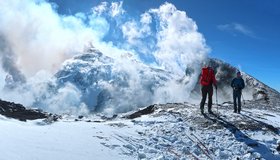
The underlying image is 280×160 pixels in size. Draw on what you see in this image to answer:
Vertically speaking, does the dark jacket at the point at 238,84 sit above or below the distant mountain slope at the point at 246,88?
below

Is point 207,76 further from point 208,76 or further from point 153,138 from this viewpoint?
point 153,138

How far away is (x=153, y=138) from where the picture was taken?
832 inches

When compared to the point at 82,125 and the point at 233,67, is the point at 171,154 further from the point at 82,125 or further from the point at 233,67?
the point at 233,67

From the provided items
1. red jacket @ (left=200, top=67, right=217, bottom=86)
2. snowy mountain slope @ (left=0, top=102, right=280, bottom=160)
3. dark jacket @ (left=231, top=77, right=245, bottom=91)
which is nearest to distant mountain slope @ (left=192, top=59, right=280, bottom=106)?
dark jacket @ (left=231, top=77, right=245, bottom=91)

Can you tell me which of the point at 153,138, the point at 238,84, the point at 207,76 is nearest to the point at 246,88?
the point at 238,84

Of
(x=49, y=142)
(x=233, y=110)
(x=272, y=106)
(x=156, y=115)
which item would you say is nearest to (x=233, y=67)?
(x=272, y=106)

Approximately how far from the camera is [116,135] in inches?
807

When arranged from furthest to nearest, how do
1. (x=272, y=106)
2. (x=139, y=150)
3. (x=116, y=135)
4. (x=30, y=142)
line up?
(x=272, y=106), (x=116, y=135), (x=139, y=150), (x=30, y=142)

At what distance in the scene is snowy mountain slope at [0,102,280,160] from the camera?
16.3 meters

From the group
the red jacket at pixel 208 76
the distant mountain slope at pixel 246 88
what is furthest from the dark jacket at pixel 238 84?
the distant mountain slope at pixel 246 88

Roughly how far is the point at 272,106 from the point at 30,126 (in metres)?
23.7

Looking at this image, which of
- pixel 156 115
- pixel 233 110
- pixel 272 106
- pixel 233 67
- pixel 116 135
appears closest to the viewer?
pixel 116 135

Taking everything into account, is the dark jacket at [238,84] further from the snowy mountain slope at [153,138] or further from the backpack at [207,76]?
the backpack at [207,76]

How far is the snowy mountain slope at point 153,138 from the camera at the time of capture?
16.3 metres
